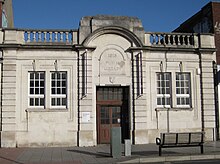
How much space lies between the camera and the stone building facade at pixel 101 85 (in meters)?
16.9

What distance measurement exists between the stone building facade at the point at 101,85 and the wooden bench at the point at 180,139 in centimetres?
454

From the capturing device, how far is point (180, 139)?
42.7 feet

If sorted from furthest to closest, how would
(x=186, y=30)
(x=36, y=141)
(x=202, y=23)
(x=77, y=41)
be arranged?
(x=186, y=30), (x=202, y=23), (x=77, y=41), (x=36, y=141)

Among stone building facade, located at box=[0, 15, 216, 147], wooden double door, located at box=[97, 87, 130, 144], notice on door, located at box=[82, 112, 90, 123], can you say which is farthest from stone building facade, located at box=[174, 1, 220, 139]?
notice on door, located at box=[82, 112, 90, 123]

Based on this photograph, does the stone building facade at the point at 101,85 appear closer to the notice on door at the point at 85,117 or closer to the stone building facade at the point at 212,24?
the notice on door at the point at 85,117

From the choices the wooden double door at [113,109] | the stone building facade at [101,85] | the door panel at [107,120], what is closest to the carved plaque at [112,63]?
the stone building facade at [101,85]

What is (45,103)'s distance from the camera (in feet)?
56.0

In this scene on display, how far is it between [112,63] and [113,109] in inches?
105

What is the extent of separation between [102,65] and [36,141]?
218 inches

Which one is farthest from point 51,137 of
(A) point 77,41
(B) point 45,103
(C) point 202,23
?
(C) point 202,23

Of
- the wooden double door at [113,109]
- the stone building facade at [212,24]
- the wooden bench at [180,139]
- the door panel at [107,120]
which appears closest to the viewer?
the wooden bench at [180,139]

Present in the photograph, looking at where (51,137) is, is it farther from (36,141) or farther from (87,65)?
(87,65)

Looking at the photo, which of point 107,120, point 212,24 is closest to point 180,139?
point 107,120

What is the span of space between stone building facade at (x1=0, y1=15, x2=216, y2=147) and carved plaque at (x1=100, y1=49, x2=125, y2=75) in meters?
0.06
